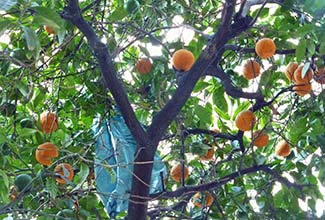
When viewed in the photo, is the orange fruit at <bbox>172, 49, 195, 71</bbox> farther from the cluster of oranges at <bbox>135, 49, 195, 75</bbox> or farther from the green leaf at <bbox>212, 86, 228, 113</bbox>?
the green leaf at <bbox>212, 86, 228, 113</bbox>

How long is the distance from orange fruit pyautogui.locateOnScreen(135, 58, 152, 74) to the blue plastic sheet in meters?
0.20

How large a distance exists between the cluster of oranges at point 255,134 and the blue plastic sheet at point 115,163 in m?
0.33

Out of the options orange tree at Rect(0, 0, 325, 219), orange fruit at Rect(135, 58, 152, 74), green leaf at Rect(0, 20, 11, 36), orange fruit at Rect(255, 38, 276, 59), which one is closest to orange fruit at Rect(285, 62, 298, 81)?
orange tree at Rect(0, 0, 325, 219)

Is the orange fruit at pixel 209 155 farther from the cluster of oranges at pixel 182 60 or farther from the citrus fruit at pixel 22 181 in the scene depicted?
the citrus fruit at pixel 22 181

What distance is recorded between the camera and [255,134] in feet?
7.80

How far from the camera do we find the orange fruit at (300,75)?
2.13 m

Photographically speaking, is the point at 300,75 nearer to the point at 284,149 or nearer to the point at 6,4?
the point at 284,149

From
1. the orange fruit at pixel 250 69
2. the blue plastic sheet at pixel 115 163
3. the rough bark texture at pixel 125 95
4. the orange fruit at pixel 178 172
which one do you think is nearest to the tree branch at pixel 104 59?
the rough bark texture at pixel 125 95

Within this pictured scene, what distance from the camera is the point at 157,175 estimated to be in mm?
2230

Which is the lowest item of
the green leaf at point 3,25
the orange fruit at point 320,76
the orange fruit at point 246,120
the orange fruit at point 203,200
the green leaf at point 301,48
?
the orange fruit at point 203,200

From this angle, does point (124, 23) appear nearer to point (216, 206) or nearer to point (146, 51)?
point (146, 51)

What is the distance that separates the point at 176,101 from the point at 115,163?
0.40 m

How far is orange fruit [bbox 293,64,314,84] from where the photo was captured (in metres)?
2.13

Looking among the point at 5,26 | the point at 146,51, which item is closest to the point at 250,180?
the point at 146,51
